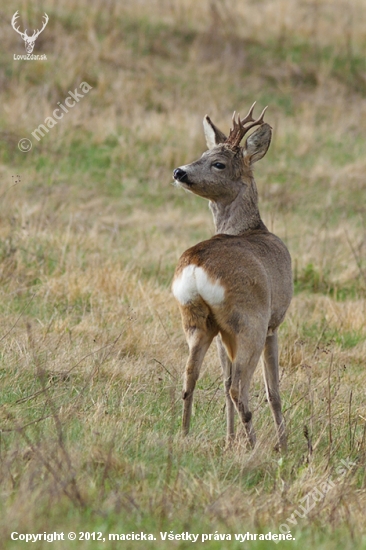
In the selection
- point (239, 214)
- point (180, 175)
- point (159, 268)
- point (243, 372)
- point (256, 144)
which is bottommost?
point (243, 372)

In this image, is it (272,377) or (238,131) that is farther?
(238,131)

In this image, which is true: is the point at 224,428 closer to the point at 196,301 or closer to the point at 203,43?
the point at 196,301

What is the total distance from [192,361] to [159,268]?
3.65m

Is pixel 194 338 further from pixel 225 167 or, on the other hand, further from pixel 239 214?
pixel 225 167

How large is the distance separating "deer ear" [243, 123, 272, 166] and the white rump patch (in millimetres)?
1570

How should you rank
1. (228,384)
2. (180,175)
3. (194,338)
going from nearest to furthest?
(194,338)
(228,384)
(180,175)

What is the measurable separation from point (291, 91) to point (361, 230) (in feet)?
19.2

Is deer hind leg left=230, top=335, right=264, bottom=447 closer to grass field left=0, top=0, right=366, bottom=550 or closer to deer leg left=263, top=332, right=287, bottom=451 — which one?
grass field left=0, top=0, right=366, bottom=550

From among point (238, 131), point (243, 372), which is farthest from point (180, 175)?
point (243, 372)

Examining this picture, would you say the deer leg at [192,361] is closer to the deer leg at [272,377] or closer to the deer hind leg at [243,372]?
the deer hind leg at [243,372]

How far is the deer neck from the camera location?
5.82 m

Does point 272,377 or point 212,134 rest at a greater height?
point 212,134

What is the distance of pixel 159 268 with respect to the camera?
329 inches

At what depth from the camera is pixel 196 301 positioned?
182 inches
